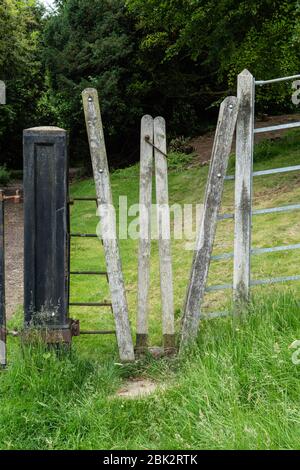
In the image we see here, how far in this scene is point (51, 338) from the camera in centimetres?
442

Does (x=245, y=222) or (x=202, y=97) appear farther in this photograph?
(x=202, y=97)

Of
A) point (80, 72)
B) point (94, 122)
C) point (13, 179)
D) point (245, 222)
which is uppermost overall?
point (80, 72)

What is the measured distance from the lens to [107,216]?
178 inches

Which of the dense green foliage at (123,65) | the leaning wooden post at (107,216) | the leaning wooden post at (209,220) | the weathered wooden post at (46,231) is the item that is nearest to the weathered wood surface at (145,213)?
the leaning wooden post at (107,216)

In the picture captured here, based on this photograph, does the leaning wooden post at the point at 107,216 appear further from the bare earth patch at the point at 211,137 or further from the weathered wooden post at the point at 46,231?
the bare earth patch at the point at 211,137

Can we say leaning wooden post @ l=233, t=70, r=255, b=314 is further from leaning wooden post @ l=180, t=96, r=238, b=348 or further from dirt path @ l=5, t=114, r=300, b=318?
dirt path @ l=5, t=114, r=300, b=318

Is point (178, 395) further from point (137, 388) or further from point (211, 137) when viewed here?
point (211, 137)

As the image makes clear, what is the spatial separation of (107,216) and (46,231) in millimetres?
457

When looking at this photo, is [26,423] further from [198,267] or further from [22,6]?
[22,6]

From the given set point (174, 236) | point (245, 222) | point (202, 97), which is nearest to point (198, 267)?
point (245, 222)

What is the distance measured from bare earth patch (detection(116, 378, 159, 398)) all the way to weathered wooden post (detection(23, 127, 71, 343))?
0.54m

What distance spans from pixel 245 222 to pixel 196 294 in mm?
662

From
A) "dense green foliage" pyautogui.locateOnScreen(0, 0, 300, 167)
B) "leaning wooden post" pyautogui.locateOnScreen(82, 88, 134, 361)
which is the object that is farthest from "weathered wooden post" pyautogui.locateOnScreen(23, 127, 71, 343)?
"dense green foliage" pyautogui.locateOnScreen(0, 0, 300, 167)
